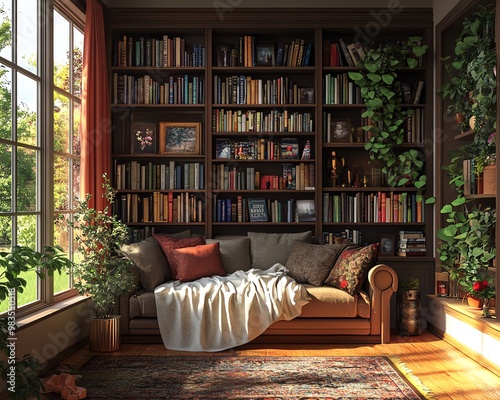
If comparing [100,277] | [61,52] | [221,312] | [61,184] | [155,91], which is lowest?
[221,312]

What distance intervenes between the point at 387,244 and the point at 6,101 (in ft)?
13.2

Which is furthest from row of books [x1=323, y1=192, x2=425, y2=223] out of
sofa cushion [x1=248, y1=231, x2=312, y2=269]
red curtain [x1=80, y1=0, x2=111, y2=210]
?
red curtain [x1=80, y1=0, x2=111, y2=210]

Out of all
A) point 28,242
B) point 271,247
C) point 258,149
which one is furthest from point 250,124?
point 28,242

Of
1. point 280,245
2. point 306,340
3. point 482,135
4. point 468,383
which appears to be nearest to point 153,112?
point 280,245

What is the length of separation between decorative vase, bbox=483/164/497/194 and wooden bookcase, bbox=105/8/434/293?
1.31 m

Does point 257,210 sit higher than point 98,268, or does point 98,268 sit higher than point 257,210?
point 257,210

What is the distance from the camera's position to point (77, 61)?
582cm

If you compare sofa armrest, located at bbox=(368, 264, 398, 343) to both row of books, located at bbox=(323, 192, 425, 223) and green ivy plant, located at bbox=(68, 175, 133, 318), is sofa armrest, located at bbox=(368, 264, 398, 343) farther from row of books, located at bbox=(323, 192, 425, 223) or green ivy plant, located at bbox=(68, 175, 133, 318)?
green ivy plant, located at bbox=(68, 175, 133, 318)

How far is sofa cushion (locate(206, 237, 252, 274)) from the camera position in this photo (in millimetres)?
6254

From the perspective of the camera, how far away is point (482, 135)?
534 cm

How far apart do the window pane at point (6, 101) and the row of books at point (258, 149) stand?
2655mm

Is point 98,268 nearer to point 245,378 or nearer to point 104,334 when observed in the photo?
point 104,334

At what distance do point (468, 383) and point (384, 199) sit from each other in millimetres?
2580

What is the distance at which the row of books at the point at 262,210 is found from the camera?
6648mm
